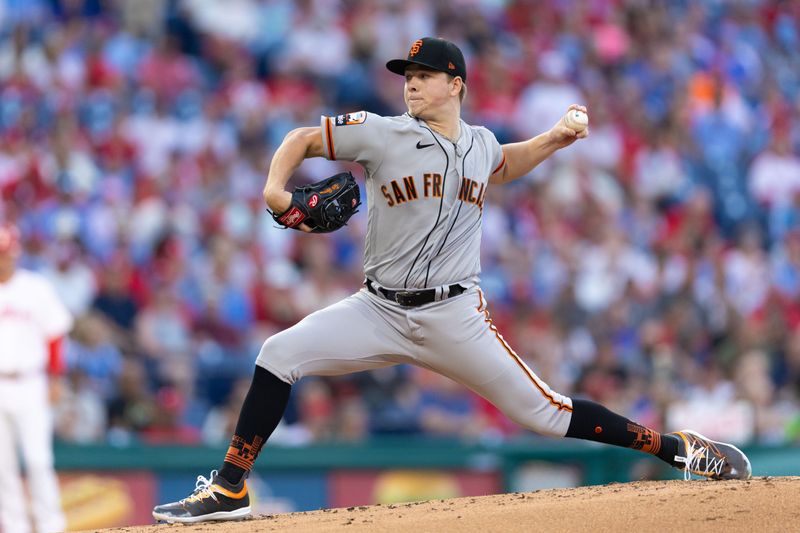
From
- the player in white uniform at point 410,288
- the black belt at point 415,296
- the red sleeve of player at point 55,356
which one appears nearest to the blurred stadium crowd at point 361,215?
the red sleeve of player at point 55,356

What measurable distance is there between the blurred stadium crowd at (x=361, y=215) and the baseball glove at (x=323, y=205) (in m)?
4.84

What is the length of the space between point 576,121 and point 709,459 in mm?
1662

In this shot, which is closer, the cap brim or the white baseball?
the cap brim

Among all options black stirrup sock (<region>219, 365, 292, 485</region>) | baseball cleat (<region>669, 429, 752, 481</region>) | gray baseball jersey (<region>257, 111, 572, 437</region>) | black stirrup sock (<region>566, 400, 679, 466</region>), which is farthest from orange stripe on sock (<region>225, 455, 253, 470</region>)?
baseball cleat (<region>669, 429, 752, 481</region>)

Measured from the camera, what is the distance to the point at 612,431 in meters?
5.83

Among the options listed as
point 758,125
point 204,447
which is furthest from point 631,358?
point 758,125

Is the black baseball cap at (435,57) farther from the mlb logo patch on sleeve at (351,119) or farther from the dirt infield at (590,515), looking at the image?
→ the dirt infield at (590,515)

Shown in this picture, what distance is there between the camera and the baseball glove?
5.17 meters

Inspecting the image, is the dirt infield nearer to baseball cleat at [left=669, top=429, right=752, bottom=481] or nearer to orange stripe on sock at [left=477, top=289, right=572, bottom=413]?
baseball cleat at [left=669, top=429, right=752, bottom=481]

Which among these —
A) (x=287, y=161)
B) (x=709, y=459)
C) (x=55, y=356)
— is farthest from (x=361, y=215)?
(x=287, y=161)

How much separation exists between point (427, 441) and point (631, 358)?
2.63 m

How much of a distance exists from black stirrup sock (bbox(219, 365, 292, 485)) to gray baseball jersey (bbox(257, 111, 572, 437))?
0.06m

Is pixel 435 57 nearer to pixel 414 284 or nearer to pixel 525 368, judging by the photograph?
pixel 414 284

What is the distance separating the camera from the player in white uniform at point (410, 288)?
5.42 meters
